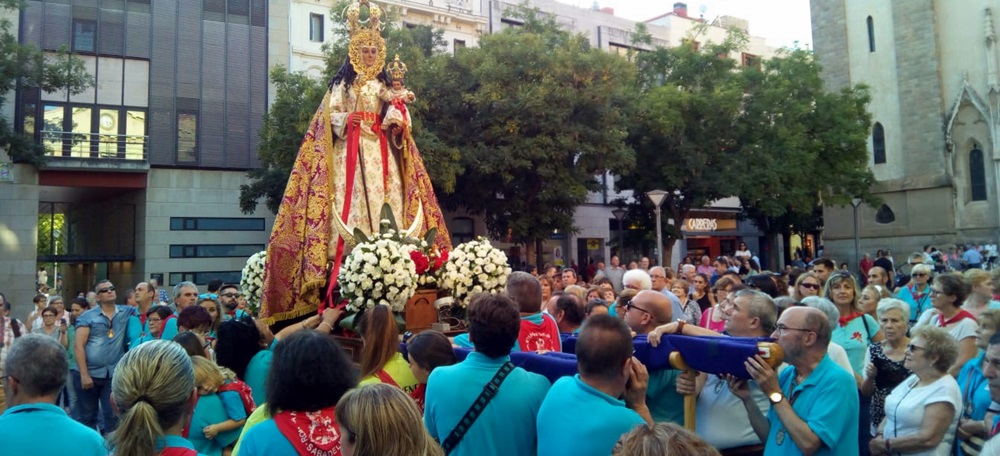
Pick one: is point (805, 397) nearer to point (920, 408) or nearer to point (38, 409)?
point (920, 408)

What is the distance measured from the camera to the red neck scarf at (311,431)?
10.3 feet

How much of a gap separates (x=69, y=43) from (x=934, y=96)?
119ft

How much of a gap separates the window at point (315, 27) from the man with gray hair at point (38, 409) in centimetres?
2718

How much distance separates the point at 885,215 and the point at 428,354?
128 ft

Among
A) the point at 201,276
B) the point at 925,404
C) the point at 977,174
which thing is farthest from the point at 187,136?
the point at 977,174

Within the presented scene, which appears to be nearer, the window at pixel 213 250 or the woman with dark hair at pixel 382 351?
the woman with dark hair at pixel 382 351

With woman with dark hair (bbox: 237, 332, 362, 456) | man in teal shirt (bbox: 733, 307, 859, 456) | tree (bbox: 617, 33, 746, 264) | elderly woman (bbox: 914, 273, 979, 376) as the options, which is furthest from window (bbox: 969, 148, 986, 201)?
woman with dark hair (bbox: 237, 332, 362, 456)

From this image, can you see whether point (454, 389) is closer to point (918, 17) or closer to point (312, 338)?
point (312, 338)

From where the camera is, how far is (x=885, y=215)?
38062 mm

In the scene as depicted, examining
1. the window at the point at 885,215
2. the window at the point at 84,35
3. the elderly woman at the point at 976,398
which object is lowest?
the elderly woman at the point at 976,398

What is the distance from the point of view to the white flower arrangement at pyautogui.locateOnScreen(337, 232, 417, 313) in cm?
668

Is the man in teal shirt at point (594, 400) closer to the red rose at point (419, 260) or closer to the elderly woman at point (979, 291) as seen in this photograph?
the red rose at point (419, 260)

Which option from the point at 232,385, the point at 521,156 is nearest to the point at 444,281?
the point at 232,385

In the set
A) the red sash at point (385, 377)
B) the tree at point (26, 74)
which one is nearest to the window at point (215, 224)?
the tree at point (26, 74)
